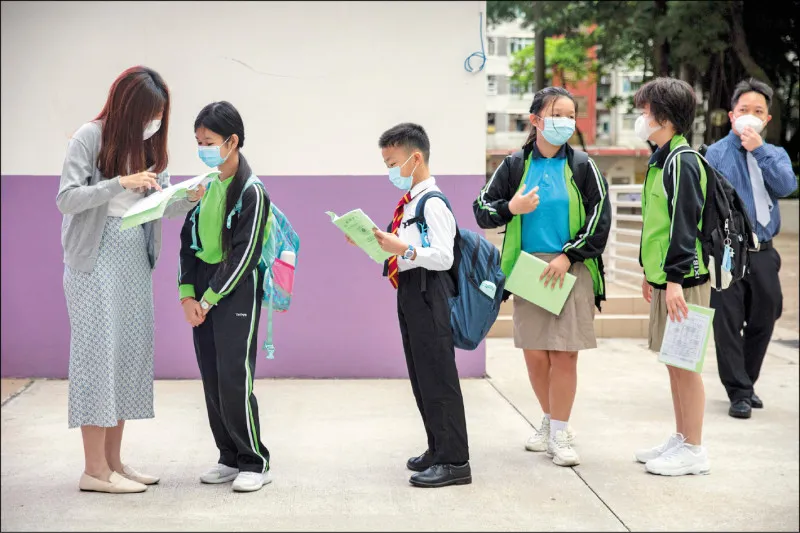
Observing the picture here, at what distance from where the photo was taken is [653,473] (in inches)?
186

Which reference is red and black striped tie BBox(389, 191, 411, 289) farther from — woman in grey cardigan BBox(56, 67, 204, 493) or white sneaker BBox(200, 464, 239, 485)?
white sneaker BBox(200, 464, 239, 485)

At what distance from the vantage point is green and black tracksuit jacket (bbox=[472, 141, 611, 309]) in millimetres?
4688

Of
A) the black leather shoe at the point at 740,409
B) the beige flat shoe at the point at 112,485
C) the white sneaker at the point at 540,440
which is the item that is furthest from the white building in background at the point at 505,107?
the beige flat shoe at the point at 112,485

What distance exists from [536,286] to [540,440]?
0.86 m

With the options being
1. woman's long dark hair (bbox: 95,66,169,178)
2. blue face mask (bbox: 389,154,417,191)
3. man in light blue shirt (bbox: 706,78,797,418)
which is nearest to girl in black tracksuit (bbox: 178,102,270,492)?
woman's long dark hair (bbox: 95,66,169,178)

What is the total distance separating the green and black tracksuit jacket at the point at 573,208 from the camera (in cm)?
469

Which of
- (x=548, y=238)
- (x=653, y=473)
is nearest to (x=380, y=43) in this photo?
(x=548, y=238)

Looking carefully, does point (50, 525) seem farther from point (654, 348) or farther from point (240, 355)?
point (654, 348)

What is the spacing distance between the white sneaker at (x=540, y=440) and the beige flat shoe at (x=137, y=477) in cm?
182

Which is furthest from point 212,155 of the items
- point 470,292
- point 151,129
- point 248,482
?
point 248,482

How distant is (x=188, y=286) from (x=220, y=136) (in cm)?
65

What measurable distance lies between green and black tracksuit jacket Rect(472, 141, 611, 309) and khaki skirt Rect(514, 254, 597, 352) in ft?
0.27

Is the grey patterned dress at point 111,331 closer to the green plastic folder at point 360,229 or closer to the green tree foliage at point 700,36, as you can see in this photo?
the green plastic folder at point 360,229

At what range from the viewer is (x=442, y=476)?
14.4 ft
